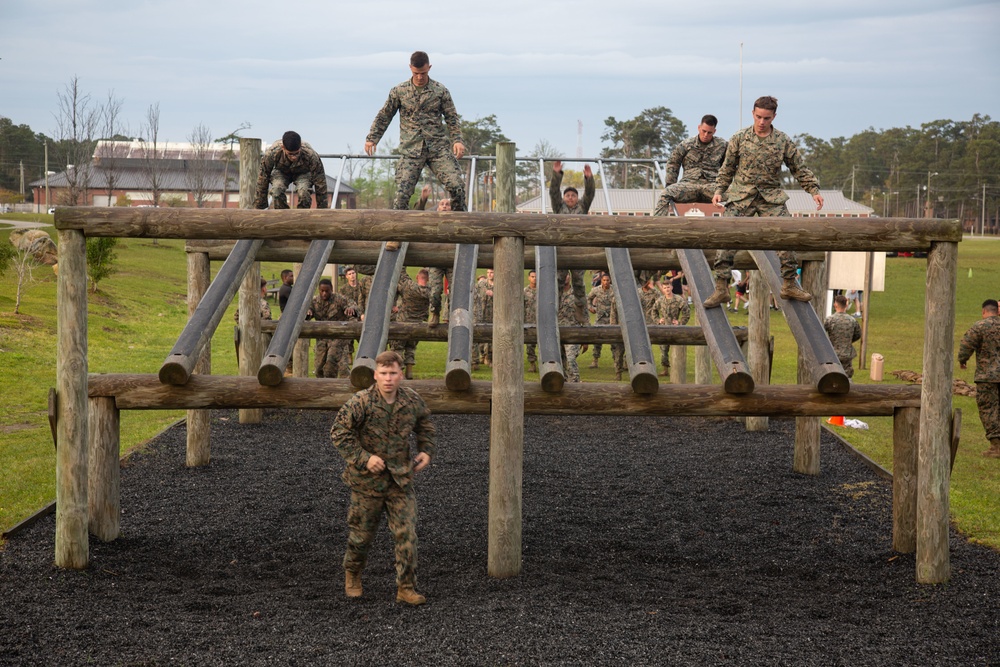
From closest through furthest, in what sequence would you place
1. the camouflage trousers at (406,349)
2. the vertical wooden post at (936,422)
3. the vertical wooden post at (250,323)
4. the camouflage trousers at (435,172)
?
the vertical wooden post at (936,422) < the camouflage trousers at (435,172) < the vertical wooden post at (250,323) < the camouflage trousers at (406,349)

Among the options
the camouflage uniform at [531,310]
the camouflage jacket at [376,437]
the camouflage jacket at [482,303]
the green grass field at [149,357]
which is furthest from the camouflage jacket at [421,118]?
the camouflage jacket at [482,303]

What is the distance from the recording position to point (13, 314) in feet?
76.5

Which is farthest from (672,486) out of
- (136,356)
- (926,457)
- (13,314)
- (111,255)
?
(111,255)

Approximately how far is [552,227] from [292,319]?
2.85m

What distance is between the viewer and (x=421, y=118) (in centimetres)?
1169

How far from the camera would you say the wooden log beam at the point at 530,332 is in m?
13.3

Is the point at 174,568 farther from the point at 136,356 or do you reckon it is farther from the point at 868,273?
the point at 868,273

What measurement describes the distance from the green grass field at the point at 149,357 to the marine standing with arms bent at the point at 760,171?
3.28m

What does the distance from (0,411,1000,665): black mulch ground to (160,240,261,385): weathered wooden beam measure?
1.50 metres

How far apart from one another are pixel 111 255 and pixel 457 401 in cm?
2507

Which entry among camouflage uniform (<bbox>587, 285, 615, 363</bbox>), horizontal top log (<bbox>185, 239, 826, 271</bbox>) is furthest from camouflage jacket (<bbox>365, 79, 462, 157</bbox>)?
camouflage uniform (<bbox>587, 285, 615, 363</bbox>)

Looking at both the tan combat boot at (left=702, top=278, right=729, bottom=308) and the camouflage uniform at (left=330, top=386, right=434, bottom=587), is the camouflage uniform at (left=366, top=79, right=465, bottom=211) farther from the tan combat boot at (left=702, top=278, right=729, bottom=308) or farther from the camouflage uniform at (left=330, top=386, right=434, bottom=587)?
the camouflage uniform at (left=330, top=386, right=434, bottom=587)

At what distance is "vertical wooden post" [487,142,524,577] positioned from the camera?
289 inches

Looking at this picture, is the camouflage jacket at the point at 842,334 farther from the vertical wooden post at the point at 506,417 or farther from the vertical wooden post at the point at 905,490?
the vertical wooden post at the point at 506,417
